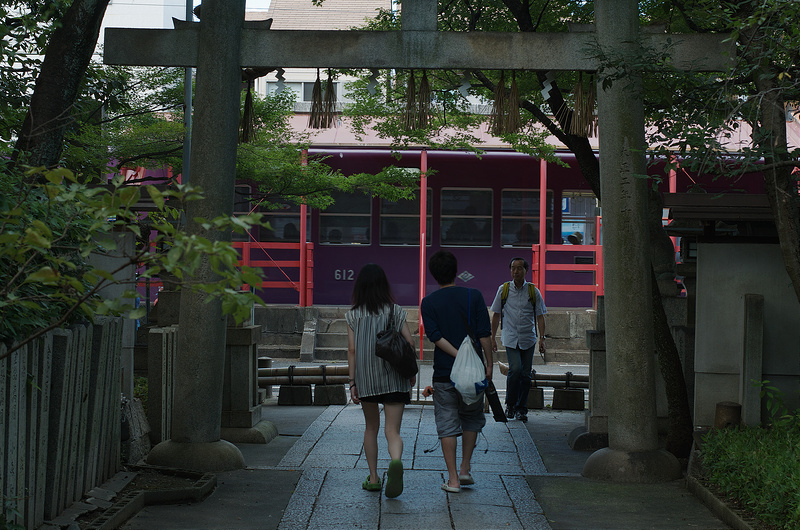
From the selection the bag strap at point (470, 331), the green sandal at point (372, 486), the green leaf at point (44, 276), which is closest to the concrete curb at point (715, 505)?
the bag strap at point (470, 331)

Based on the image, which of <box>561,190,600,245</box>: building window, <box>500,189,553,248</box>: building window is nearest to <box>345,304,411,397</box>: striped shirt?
<box>500,189,553,248</box>: building window

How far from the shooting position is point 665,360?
768 cm

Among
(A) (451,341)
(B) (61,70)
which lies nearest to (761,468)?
(A) (451,341)

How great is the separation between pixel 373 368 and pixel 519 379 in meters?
4.32

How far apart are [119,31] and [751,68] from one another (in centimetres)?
492

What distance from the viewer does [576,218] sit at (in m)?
20.4

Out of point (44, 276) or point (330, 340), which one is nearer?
point (44, 276)

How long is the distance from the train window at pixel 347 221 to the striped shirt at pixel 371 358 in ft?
46.1

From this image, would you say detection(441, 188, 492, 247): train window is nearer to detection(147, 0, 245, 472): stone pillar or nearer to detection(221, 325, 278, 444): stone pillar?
detection(221, 325, 278, 444): stone pillar

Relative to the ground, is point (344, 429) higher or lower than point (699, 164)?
lower

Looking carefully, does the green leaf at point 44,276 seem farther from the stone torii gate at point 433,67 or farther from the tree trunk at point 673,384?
the tree trunk at point 673,384

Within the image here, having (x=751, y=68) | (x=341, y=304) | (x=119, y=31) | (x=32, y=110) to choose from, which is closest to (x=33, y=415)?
(x=32, y=110)

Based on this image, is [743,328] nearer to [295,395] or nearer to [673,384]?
[673,384]

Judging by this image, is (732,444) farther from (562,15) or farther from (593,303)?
(593,303)
